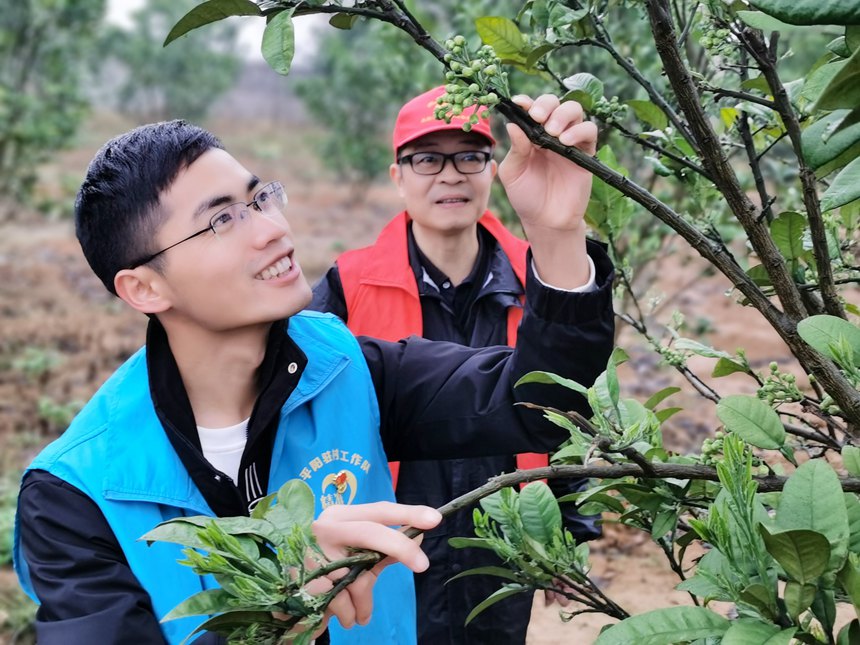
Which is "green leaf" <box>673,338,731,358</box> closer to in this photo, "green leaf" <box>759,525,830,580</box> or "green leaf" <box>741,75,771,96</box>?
"green leaf" <box>741,75,771,96</box>

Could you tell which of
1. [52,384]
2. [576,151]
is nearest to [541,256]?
[576,151]

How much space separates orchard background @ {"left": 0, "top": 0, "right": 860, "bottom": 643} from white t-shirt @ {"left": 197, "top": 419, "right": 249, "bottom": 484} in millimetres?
603

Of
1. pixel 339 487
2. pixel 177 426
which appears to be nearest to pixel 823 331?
pixel 339 487

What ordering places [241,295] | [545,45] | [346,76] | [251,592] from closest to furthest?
1. [251,592]
2. [545,45]
3. [241,295]
4. [346,76]

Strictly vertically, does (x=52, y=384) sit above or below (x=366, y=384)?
below

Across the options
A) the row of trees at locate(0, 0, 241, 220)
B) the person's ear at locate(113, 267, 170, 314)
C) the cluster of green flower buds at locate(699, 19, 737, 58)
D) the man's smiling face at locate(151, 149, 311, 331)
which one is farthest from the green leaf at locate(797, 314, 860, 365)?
Result: the row of trees at locate(0, 0, 241, 220)

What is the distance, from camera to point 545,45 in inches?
43.9

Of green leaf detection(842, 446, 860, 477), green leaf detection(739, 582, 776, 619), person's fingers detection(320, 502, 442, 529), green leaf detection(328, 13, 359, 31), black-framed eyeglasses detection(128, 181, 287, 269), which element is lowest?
green leaf detection(739, 582, 776, 619)

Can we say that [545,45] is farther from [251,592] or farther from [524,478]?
[251,592]

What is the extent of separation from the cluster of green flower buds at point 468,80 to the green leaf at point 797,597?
1.85 ft

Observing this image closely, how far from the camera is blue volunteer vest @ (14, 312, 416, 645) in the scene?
1.43m

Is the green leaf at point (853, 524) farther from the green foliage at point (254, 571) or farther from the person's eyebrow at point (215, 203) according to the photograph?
the person's eyebrow at point (215, 203)

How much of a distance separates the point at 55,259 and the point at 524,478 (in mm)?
12155

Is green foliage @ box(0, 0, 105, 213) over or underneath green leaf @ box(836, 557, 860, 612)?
over
